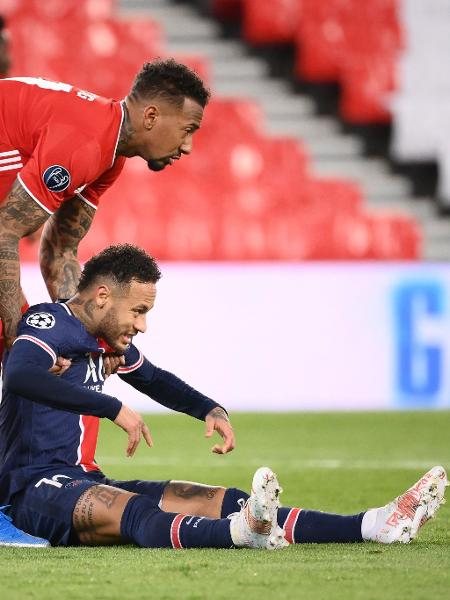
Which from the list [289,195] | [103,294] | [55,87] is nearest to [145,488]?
[103,294]

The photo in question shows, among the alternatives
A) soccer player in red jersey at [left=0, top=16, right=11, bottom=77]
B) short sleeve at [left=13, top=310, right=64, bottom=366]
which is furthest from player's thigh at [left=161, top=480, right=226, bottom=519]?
soccer player in red jersey at [left=0, top=16, right=11, bottom=77]

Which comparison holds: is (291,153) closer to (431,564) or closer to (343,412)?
(343,412)

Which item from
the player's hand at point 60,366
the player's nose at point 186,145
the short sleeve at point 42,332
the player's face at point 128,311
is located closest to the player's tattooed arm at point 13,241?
the short sleeve at point 42,332

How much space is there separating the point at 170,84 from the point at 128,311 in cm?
85

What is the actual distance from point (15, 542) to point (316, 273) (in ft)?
20.3

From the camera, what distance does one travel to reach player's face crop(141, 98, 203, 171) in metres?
4.60

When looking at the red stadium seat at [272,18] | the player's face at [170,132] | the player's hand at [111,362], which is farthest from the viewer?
the red stadium seat at [272,18]

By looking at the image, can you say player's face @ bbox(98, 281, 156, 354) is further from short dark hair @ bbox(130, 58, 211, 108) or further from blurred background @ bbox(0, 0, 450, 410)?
blurred background @ bbox(0, 0, 450, 410)

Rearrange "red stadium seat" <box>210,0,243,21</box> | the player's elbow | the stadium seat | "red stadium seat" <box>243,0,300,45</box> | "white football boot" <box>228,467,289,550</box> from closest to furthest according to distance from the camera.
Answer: "white football boot" <box>228,467,289,550</box>
the player's elbow
the stadium seat
"red stadium seat" <box>243,0,300,45</box>
"red stadium seat" <box>210,0,243,21</box>

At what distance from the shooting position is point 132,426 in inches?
154

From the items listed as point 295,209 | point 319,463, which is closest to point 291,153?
point 295,209

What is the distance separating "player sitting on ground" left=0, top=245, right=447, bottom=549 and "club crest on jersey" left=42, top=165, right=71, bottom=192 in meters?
0.29

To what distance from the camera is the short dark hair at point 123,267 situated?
4.32 meters

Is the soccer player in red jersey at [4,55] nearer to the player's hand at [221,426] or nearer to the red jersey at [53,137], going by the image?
the red jersey at [53,137]
